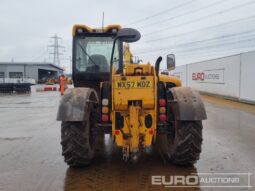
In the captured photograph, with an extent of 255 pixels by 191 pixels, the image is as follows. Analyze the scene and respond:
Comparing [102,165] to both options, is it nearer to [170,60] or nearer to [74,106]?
[74,106]

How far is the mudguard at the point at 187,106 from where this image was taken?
5.07 m

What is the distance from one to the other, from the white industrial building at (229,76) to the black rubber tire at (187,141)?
12206mm

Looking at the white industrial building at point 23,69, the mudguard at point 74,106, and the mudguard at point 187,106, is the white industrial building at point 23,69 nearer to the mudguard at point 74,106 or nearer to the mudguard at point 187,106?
the mudguard at point 74,106

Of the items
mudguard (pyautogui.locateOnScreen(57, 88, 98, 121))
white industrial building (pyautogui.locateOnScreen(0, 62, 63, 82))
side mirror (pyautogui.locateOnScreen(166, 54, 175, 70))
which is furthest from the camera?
white industrial building (pyautogui.locateOnScreen(0, 62, 63, 82))

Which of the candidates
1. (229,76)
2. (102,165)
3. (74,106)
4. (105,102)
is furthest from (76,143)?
(229,76)

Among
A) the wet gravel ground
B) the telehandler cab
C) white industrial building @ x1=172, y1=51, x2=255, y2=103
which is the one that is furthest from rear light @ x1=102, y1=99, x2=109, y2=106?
white industrial building @ x1=172, y1=51, x2=255, y2=103

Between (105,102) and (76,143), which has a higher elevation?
(105,102)

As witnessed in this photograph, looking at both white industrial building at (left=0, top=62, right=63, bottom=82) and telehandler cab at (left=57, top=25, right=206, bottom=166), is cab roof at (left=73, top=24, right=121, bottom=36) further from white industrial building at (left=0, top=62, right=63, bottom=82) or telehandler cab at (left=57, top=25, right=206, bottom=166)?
white industrial building at (left=0, top=62, right=63, bottom=82)

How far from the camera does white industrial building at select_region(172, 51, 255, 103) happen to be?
16.8 m

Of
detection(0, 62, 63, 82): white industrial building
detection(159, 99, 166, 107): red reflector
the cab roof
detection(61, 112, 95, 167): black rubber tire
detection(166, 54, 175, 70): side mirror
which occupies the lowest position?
detection(61, 112, 95, 167): black rubber tire

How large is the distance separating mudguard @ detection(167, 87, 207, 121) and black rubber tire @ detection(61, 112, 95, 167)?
1.54m

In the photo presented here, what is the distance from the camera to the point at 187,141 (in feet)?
16.9

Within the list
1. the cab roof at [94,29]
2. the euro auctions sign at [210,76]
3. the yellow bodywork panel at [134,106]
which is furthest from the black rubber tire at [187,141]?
the euro auctions sign at [210,76]

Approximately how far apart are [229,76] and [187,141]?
15.5 metres
